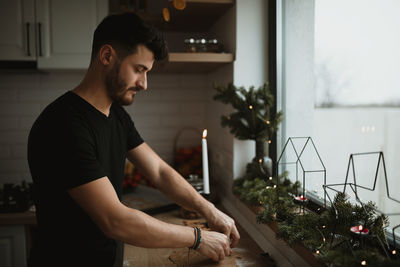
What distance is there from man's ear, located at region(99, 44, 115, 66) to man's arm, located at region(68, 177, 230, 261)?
0.39 metres

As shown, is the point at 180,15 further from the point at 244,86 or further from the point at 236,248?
the point at 236,248

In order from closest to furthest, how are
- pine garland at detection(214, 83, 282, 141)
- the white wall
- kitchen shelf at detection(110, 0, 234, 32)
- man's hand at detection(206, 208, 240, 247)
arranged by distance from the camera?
man's hand at detection(206, 208, 240, 247) → pine garland at detection(214, 83, 282, 141) → kitchen shelf at detection(110, 0, 234, 32) → the white wall

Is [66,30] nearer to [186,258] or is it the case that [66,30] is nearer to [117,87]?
[117,87]

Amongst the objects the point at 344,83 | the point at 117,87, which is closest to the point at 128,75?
the point at 117,87

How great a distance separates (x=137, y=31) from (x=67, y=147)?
43cm

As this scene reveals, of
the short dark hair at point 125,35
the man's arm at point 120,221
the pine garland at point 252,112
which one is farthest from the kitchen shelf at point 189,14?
the man's arm at point 120,221

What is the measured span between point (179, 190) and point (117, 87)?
0.49m

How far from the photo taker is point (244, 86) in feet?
6.11

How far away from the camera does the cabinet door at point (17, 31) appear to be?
6.90 ft

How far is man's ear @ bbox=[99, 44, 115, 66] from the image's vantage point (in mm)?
1168

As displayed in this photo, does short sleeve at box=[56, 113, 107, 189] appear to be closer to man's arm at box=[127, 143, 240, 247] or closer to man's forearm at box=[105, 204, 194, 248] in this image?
man's forearm at box=[105, 204, 194, 248]

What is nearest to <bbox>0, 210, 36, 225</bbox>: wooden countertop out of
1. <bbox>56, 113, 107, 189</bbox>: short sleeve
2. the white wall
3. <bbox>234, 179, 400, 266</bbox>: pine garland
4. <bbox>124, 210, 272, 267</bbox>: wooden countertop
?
the white wall

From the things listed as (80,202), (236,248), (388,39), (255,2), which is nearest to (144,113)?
(255,2)

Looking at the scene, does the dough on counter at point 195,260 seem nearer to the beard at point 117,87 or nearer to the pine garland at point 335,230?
the pine garland at point 335,230
